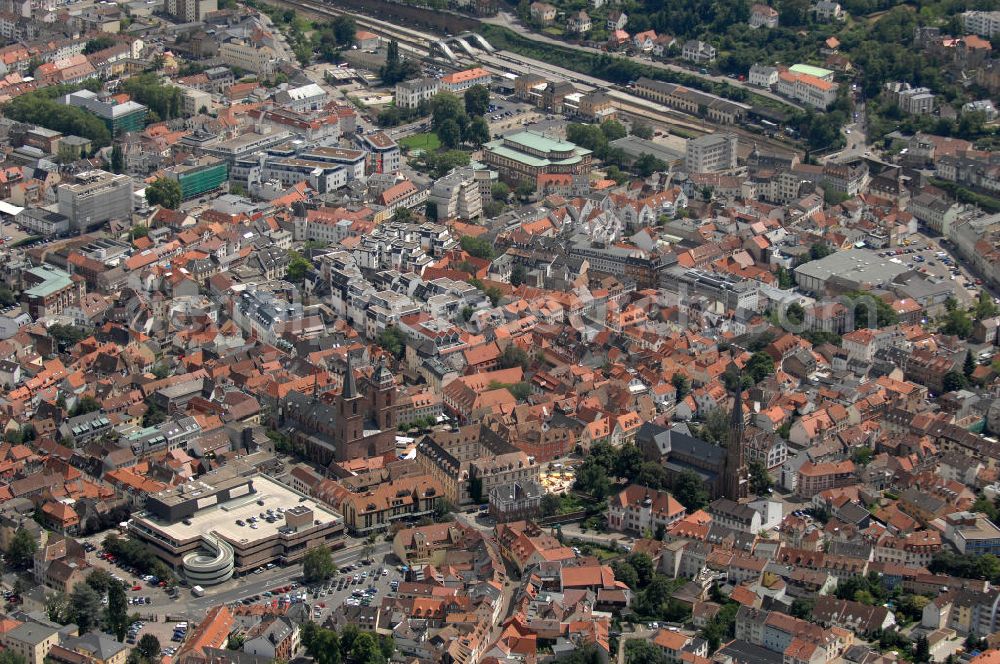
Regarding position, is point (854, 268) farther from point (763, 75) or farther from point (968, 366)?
point (763, 75)

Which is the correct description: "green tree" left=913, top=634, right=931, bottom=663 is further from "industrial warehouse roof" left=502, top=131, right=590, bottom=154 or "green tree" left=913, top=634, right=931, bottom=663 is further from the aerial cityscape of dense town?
"industrial warehouse roof" left=502, top=131, right=590, bottom=154

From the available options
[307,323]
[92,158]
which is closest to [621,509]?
[307,323]

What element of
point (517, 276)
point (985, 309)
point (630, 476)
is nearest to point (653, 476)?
point (630, 476)

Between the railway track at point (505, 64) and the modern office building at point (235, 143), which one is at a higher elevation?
the modern office building at point (235, 143)

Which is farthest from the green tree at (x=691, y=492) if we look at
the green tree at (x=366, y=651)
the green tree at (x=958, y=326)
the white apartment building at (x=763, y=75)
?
the white apartment building at (x=763, y=75)

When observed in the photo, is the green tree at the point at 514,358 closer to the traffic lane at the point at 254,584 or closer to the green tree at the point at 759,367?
the green tree at the point at 759,367

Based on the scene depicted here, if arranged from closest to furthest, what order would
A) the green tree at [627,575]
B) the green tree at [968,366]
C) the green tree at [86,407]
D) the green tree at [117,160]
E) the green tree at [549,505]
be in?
the green tree at [627,575] → the green tree at [549,505] → the green tree at [86,407] → the green tree at [968,366] → the green tree at [117,160]

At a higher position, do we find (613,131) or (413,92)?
(613,131)

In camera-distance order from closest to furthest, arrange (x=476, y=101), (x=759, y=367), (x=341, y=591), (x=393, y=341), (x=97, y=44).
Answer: (x=341, y=591)
(x=759, y=367)
(x=393, y=341)
(x=476, y=101)
(x=97, y=44)
